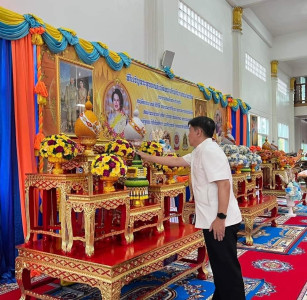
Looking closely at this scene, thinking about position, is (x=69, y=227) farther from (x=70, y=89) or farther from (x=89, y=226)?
(x=70, y=89)

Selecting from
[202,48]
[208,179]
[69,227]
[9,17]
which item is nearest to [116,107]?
[9,17]

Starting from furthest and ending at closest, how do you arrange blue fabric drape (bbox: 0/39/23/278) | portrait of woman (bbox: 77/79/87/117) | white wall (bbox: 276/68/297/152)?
white wall (bbox: 276/68/297/152)
portrait of woman (bbox: 77/79/87/117)
blue fabric drape (bbox: 0/39/23/278)

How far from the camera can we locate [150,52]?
6.54 meters

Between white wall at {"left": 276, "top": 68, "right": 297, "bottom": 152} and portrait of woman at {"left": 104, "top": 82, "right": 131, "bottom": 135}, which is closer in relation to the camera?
portrait of woman at {"left": 104, "top": 82, "right": 131, "bottom": 135}

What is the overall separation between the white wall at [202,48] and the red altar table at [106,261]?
16.6ft

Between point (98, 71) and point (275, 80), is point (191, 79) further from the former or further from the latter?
point (275, 80)

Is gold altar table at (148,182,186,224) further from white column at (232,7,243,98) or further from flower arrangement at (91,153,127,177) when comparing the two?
white column at (232,7,243,98)

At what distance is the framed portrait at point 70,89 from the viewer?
4379 millimetres

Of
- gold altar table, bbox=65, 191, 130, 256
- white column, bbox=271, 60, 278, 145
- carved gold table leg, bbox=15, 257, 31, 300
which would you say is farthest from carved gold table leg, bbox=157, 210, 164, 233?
white column, bbox=271, 60, 278, 145

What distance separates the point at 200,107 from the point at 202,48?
1603 mm

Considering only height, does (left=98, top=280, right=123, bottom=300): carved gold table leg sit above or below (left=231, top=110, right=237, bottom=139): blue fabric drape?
below

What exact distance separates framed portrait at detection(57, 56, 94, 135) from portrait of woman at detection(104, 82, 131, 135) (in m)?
0.44

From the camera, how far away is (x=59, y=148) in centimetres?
259

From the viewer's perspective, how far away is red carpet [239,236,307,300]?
3.00 metres
